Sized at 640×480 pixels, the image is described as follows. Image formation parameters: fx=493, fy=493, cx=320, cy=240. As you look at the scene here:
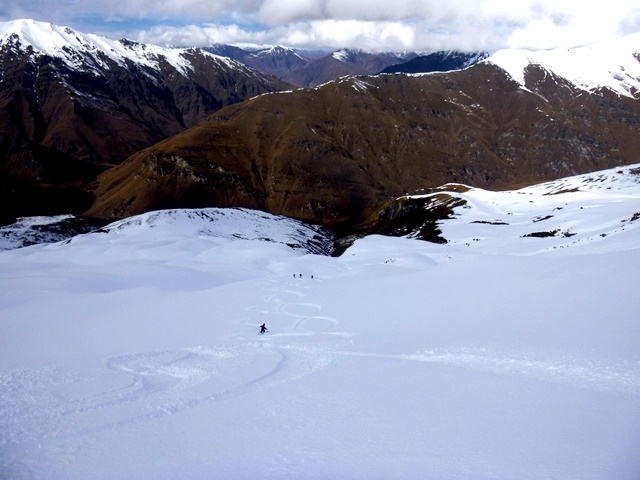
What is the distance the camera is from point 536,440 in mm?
8984

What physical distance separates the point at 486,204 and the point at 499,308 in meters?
80.8

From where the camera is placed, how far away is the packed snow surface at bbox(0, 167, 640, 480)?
9.00 m

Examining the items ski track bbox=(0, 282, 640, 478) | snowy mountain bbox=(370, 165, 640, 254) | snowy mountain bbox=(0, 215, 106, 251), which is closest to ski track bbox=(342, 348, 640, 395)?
ski track bbox=(0, 282, 640, 478)

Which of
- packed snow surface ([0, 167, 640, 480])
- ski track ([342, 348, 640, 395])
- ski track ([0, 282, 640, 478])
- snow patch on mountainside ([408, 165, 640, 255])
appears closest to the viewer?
packed snow surface ([0, 167, 640, 480])

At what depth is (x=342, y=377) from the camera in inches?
523

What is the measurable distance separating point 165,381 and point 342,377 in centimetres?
506

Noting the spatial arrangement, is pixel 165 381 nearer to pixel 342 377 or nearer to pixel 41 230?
pixel 342 377

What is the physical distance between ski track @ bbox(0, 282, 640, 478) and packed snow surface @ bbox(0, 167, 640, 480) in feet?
0.19

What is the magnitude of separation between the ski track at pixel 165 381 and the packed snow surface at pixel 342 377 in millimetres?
57

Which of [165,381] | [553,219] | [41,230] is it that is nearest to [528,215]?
[553,219]

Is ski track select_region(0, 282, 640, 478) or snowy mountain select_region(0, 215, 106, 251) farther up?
snowy mountain select_region(0, 215, 106, 251)

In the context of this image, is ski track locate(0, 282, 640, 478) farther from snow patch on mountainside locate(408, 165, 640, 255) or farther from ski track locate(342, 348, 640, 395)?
snow patch on mountainside locate(408, 165, 640, 255)

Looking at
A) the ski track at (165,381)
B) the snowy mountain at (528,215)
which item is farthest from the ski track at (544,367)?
the snowy mountain at (528,215)

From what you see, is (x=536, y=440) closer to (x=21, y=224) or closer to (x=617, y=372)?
(x=617, y=372)
